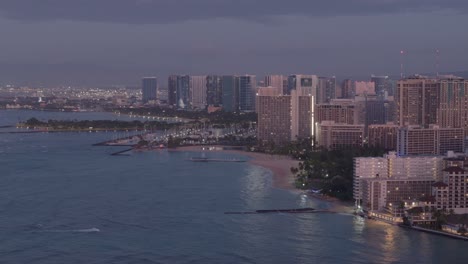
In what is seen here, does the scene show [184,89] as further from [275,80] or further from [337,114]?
[337,114]

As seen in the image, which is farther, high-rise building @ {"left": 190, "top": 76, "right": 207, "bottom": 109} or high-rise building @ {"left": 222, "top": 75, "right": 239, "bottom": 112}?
high-rise building @ {"left": 190, "top": 76, "right": 207, "bottom": 109}

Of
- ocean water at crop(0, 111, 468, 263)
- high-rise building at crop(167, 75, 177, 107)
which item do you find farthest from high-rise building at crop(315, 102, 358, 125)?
high-rise building at crop(167, 75, 177, 107)

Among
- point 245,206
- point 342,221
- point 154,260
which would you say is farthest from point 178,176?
point 154,260

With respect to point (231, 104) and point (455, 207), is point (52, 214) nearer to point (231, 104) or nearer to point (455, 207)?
point (455, 207)

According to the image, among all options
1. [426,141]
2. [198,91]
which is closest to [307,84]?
[426,141]

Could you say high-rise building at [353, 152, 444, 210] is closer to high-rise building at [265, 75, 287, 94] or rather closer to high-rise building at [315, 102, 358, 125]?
high-rise building at [315, 102, 358, 125]

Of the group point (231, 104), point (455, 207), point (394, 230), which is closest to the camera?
point (394, 230)

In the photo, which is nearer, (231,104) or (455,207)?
(455,207)
